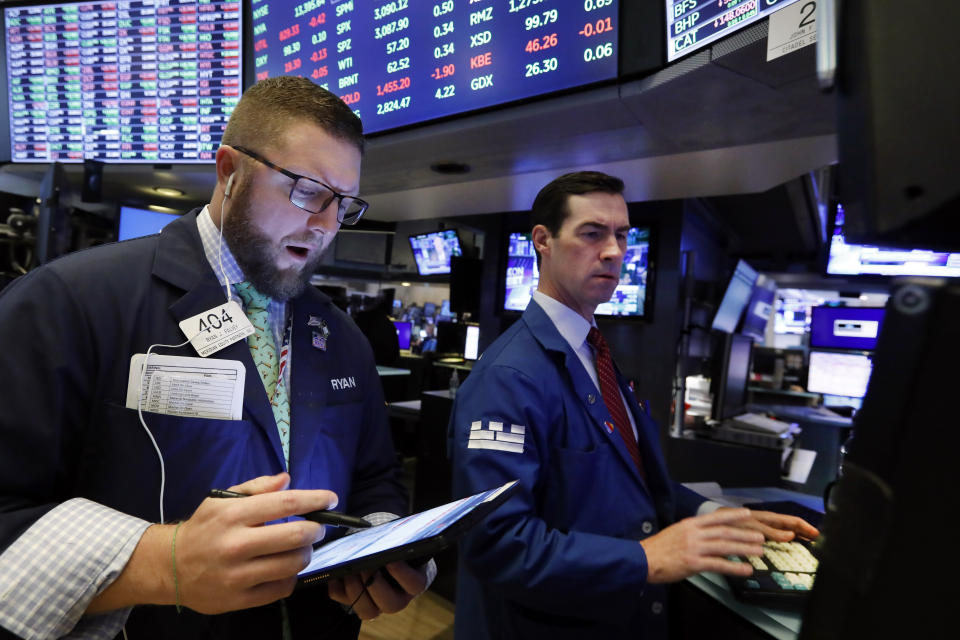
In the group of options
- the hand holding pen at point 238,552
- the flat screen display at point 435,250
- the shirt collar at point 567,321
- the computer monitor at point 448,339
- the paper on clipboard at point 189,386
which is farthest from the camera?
the computer monitor at point 448,339

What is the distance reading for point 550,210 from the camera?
1.60 metres

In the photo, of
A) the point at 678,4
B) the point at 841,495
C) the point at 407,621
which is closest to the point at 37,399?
the point at 841,495

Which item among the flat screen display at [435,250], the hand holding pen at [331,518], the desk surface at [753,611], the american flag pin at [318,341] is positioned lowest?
the desk surface at [753,611]

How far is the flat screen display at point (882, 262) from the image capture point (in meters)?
1.80

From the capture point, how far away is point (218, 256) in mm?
1031

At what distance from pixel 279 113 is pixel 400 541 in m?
0.86

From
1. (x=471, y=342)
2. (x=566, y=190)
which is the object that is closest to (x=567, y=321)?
(x=566, y=190)

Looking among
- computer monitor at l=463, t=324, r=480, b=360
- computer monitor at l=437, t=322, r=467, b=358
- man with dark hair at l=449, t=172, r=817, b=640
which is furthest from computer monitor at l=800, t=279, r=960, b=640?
computer monitor at l=437, t=322, r=467, b=358

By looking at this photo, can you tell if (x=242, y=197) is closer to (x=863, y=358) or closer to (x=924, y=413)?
(x=924, y=413)

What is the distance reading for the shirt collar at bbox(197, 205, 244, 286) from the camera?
1.03 m

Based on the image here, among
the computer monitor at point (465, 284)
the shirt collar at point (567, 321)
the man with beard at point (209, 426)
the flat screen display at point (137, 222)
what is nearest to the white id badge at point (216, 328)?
the man with beard at point (209, 426)

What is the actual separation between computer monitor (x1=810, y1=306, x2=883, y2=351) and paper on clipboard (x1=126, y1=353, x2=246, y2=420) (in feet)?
12.1

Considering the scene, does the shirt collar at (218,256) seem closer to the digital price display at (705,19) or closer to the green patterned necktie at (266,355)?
the green patterned necktie at (266,355)

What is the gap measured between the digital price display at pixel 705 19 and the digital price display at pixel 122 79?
2229 mm
